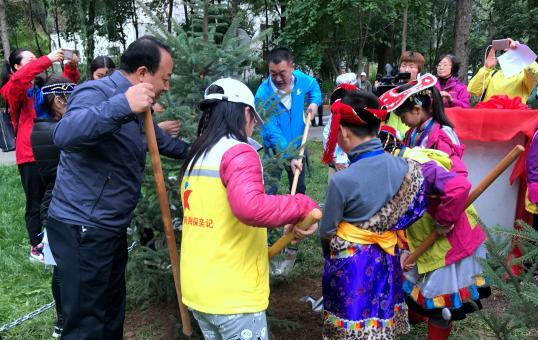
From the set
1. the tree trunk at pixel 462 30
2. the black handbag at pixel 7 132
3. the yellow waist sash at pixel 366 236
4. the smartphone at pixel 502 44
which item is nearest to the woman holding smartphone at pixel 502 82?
the smartphone at pixel 502 44

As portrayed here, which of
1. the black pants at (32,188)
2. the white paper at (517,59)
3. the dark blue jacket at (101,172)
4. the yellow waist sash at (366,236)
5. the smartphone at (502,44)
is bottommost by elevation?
the black pants at (32,188)

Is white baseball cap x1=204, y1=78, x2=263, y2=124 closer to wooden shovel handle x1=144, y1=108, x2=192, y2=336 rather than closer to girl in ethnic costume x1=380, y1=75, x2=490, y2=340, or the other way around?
wooden shovel handle x1=144, y1=108, x2=192, y2=336

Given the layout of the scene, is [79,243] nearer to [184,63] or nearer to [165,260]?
[165,260]

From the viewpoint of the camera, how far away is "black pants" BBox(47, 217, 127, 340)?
2.43 m

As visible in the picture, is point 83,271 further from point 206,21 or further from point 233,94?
point 206,21

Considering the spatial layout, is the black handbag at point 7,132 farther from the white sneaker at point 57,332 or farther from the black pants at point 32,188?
the white sneaker at point 57,332

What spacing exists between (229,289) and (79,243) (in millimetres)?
908

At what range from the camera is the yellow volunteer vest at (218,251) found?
6.77ft

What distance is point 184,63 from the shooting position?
2.91m

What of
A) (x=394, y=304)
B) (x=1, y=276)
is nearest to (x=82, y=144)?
(x=394, y=304)

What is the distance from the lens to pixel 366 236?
2332 millimetres

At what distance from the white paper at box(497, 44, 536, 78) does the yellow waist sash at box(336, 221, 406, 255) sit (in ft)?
9.17

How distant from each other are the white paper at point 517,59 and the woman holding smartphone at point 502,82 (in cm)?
6

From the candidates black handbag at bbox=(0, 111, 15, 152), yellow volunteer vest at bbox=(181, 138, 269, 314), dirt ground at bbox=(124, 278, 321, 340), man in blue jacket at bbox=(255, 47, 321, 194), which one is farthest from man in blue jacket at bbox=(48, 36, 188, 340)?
black handbag at bbox=(0, 111, 15, 152)
